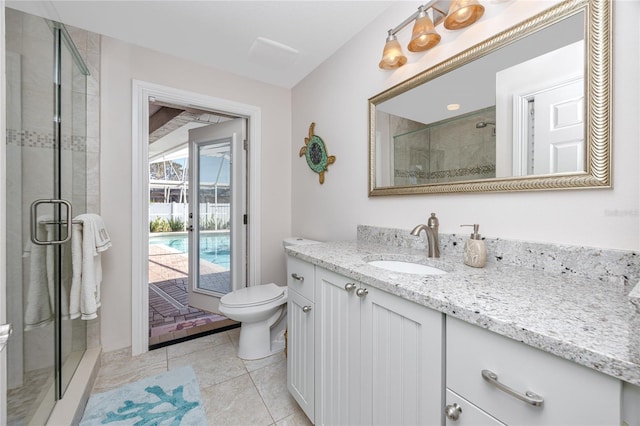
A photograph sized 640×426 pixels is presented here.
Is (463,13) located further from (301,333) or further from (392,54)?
(301,333)

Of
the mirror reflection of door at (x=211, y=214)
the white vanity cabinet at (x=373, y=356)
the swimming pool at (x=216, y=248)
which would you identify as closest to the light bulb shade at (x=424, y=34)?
the white vanity cabinet at (x=373, y=356)

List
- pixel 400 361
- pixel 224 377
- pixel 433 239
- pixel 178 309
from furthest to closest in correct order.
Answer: pixel 178 309 → pixel 224 377 → pixel 433 239 → pixel 400 361

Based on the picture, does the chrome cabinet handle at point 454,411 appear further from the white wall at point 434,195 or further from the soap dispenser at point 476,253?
the white wall at point 434,195

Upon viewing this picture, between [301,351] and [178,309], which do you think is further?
[178,309]

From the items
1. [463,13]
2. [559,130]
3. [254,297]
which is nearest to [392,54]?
[463,13]

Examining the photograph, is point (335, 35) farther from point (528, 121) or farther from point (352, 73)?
point (528, 121)

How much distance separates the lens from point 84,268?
4.91ft

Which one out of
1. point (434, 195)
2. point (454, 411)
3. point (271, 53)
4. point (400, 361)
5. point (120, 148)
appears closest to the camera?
point (454, 411)

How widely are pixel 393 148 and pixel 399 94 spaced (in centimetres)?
30

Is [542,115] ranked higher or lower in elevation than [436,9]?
lower

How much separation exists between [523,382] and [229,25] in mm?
2276

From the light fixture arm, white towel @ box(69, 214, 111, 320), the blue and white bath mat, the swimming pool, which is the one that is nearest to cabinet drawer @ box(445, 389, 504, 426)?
the blue and white bath mat

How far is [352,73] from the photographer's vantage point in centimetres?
187

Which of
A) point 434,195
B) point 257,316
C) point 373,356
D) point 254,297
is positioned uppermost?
point 434,195
